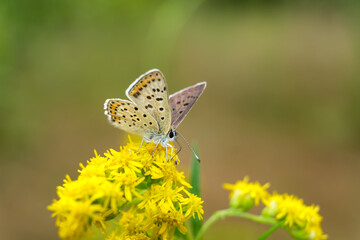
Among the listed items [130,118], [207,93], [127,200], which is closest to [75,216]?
[127,200]

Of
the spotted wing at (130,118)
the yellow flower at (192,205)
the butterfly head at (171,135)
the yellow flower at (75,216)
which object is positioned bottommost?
the yellow flower at (75,216)

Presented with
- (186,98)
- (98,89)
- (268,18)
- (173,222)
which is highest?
(268,18)

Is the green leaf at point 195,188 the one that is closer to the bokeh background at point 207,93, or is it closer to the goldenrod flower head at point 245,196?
the goldenrod flower head at point 245,196

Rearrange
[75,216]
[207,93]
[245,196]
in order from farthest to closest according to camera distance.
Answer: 1. [207,93]
2. [245,196]
3. [75,216]

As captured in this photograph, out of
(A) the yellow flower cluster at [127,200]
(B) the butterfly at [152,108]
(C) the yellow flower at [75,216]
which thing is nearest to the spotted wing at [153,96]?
(B) the butterfly at [152,108]

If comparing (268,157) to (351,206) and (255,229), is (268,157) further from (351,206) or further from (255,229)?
(255,229)

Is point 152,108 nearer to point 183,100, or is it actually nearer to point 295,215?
point 183,100

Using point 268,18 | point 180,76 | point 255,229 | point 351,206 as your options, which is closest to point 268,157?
point 351,206
